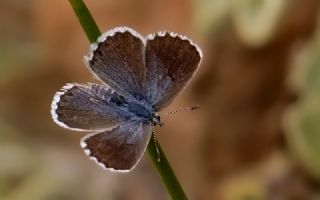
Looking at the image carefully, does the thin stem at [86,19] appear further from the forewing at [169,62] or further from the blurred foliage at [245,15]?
the blurred foliage at [245,15]

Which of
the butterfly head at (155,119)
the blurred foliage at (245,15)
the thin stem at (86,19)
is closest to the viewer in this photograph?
the thin stem at (86,19)

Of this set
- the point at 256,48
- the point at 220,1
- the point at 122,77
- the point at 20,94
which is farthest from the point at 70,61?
the point at 122,77

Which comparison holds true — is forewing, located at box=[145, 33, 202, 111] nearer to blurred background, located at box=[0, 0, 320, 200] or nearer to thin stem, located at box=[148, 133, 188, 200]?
thin stem, located at box=[148, 133, 188, 200]

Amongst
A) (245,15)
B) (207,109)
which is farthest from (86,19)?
(207,109)

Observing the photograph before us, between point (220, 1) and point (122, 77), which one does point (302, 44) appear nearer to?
point (220, 1)

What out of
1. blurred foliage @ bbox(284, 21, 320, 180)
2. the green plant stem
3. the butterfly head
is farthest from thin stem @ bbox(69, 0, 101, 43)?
blurred foliage @ bbox(284, 21, 320, 180)

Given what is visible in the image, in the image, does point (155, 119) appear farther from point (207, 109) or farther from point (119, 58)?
point (207, 109)

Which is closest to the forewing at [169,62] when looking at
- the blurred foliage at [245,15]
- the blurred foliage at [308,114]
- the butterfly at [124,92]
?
the butterfly at [124,92]

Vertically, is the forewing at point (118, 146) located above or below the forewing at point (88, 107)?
below
